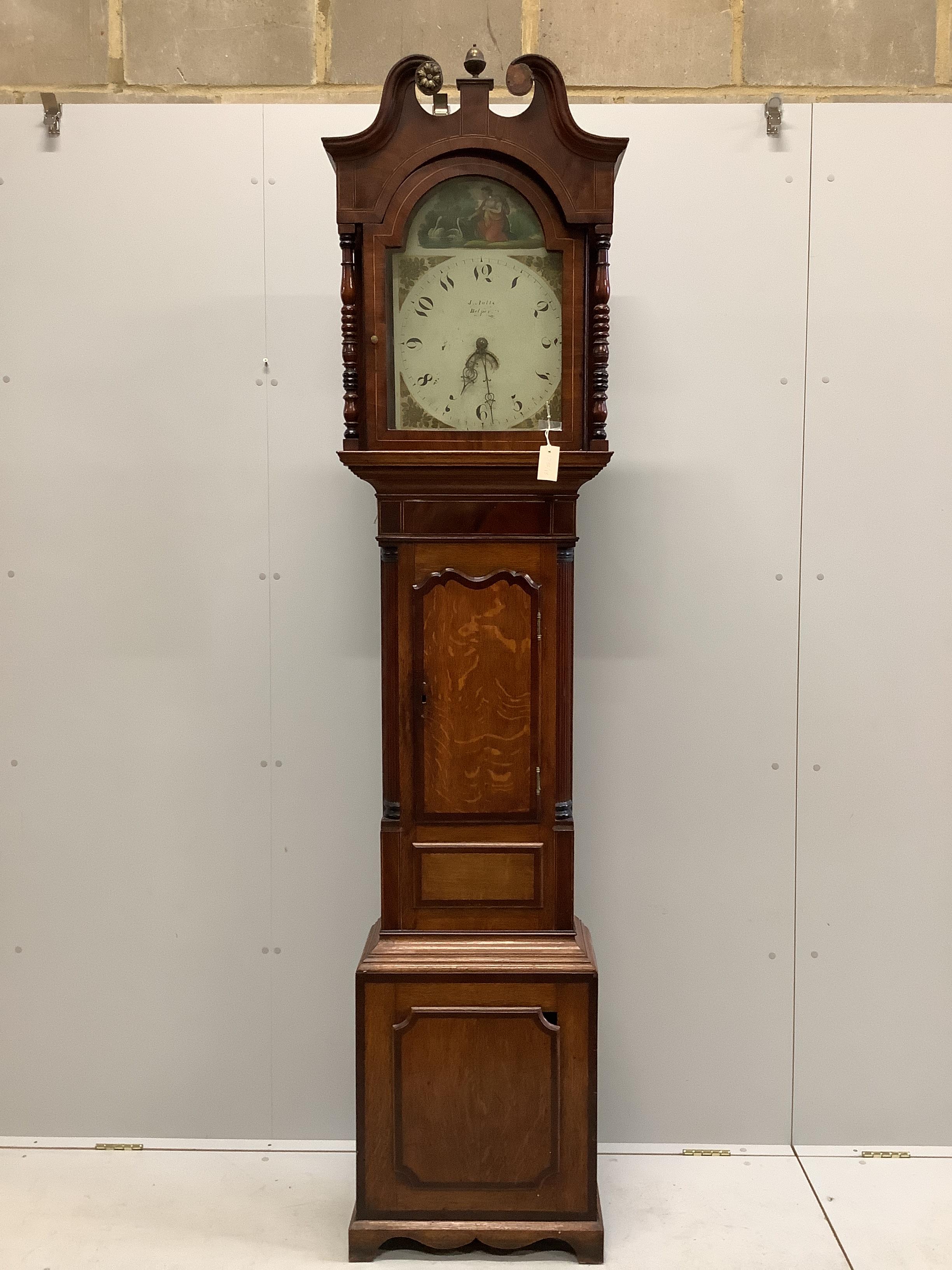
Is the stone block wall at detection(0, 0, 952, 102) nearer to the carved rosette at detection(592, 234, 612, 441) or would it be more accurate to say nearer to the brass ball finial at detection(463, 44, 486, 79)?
the brass ball finial at detection(463, 44, 486, 79)

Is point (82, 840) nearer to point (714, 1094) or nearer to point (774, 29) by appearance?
point (714, 1094)

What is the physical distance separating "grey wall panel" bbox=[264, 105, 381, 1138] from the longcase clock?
15.4 inches

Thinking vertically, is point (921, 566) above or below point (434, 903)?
above

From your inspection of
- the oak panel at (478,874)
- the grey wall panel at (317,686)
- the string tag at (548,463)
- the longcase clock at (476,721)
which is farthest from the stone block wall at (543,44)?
the oak panel at (478,874)

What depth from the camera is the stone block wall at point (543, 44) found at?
2.58m

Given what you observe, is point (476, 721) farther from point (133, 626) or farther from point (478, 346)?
point (133, 626)

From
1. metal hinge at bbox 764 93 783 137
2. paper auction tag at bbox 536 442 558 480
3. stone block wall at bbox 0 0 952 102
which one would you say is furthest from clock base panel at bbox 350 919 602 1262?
stone block wall at bbox 0 0 952 102

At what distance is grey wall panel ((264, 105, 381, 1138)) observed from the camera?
253 centimetres

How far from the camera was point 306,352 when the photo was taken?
2.54 meters

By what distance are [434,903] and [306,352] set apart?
4.39 ft

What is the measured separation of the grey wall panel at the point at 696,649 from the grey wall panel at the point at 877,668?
0.06 m

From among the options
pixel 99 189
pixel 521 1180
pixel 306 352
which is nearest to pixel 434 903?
pixel 521 1180

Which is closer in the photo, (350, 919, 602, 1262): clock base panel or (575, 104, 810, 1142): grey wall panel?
(350, 919, 602, 1262): clock base panel

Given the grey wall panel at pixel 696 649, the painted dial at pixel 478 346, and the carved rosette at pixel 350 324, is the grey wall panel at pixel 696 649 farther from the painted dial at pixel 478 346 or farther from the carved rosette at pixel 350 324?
the carved rosette at pixel 350 324
